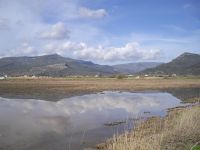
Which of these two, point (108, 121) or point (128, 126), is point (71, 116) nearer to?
point (108, 121)

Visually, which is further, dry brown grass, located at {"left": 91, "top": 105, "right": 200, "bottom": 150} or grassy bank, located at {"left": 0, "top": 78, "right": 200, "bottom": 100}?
grassy bank, located at {"left": 0, "top": 78, "right": 200, "bottom": 100}

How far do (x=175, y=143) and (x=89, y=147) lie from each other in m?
4.51

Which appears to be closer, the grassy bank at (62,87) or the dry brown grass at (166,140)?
the dry brown grass at (166,140)

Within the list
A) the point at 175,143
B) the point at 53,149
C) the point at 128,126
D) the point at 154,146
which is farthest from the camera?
the point at 128,126

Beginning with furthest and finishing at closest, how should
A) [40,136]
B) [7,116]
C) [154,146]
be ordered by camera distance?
[7,116], [40,136], [154,146]

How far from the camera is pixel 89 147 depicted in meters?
16.1

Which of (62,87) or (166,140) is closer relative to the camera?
(166,140)

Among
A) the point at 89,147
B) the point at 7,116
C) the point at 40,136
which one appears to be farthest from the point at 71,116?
the point at 89,147

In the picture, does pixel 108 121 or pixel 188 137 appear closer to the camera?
pixel 188 137

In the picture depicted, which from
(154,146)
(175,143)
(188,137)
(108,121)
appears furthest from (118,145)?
(108,121)

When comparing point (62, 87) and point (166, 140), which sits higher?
point (62, 87)

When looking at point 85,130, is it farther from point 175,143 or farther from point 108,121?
point 175,143

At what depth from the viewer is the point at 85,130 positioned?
A: 2053 centimetres

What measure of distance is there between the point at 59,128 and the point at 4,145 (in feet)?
17.6
